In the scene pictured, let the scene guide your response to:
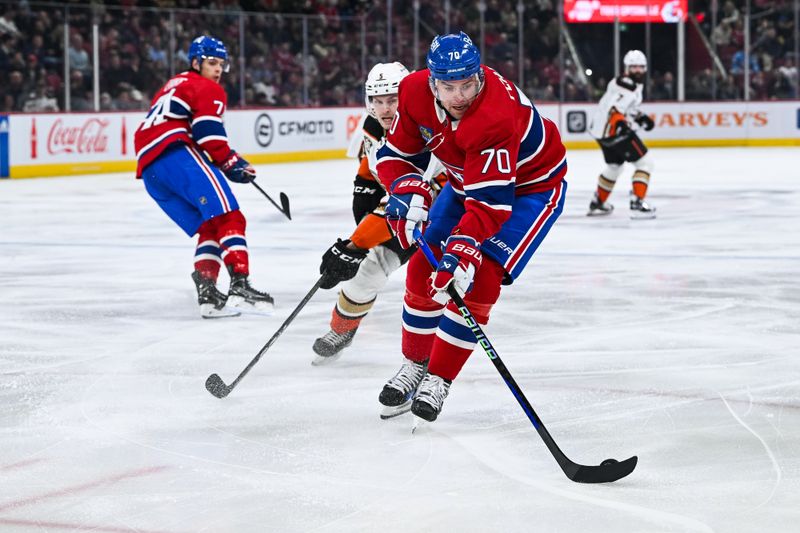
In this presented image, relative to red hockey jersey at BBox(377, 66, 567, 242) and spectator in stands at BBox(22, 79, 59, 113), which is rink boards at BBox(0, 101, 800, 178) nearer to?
spectator in stands at BBox(22, 79, 59, 113)

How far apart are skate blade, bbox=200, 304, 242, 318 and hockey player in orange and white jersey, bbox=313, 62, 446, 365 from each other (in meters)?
0.94

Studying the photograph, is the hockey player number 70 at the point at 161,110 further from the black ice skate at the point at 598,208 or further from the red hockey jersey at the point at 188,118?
the black ice skate at the point at 598,208

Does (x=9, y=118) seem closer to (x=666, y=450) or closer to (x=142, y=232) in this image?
(x=142, y=232)

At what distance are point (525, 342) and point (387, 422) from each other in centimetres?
115

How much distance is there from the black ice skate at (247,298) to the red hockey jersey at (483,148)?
6.00ft

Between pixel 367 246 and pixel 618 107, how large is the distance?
565cm

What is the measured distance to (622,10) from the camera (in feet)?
56.6

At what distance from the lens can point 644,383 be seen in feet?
12.0

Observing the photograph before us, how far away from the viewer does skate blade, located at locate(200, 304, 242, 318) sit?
491 centimetres

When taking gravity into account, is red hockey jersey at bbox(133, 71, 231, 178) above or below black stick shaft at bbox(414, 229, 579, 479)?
above

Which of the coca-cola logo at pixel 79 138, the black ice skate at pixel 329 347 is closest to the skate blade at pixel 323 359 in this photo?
the black ice skate at pixel 329 347

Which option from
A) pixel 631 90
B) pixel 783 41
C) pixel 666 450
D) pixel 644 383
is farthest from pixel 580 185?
pixel 666 450

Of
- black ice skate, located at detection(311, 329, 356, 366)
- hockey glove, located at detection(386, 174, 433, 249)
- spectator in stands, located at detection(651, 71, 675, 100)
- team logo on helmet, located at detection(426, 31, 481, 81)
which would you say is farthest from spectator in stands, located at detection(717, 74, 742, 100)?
team logo on helmet, located at detection(426, 31, 481, 81)

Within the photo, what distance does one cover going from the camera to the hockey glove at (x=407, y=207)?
123 inches
